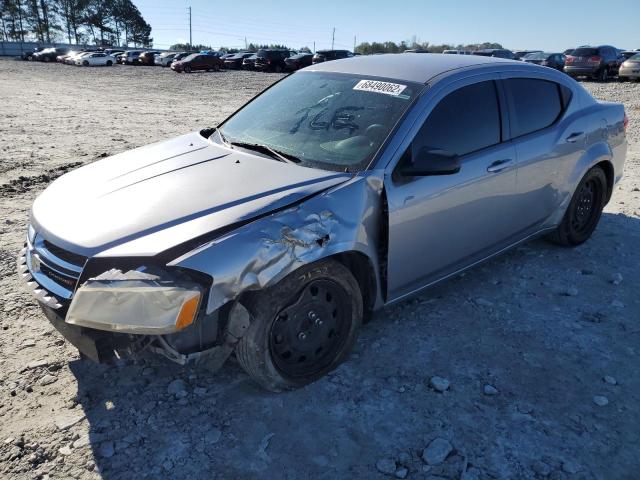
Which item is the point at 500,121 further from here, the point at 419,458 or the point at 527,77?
the point at 419,458

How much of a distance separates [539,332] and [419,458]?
1.52 meters

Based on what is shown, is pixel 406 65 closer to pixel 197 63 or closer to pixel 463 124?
pixel 463 124

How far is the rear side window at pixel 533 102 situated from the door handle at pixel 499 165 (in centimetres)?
23

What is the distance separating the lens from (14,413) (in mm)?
2705

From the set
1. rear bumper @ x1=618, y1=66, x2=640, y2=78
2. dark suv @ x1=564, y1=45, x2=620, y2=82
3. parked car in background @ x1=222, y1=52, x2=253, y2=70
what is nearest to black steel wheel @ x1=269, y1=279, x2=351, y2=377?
rear bumper @ x1=618, y1=66, x2=640, y2=78

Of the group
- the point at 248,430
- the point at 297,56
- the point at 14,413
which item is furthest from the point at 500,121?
the point at 297,56

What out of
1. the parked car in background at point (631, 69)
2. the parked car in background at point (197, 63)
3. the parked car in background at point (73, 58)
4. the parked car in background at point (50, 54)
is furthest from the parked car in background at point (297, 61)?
the parked car in background at point (50, 54)

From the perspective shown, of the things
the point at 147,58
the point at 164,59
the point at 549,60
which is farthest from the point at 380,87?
the point at 147,58

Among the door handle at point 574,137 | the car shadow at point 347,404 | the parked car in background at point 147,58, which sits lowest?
the parked car in background at point 147,58

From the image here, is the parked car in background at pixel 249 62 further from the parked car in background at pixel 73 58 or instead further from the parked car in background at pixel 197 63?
the parked car in background at pixel 73 58

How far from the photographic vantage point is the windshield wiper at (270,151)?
10.5 feet

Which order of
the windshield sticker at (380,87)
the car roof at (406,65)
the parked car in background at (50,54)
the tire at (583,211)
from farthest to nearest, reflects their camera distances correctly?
the parked car in background at (50,54), the tire at (583,211), the car roof at (406,65), the windshield sticker at (380,87)

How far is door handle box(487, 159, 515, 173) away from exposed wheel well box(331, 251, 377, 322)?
122 centimetres

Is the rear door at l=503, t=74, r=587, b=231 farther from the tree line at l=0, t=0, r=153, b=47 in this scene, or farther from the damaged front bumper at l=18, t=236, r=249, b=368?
the tree line at l=0, t=0, r=153, b=47
